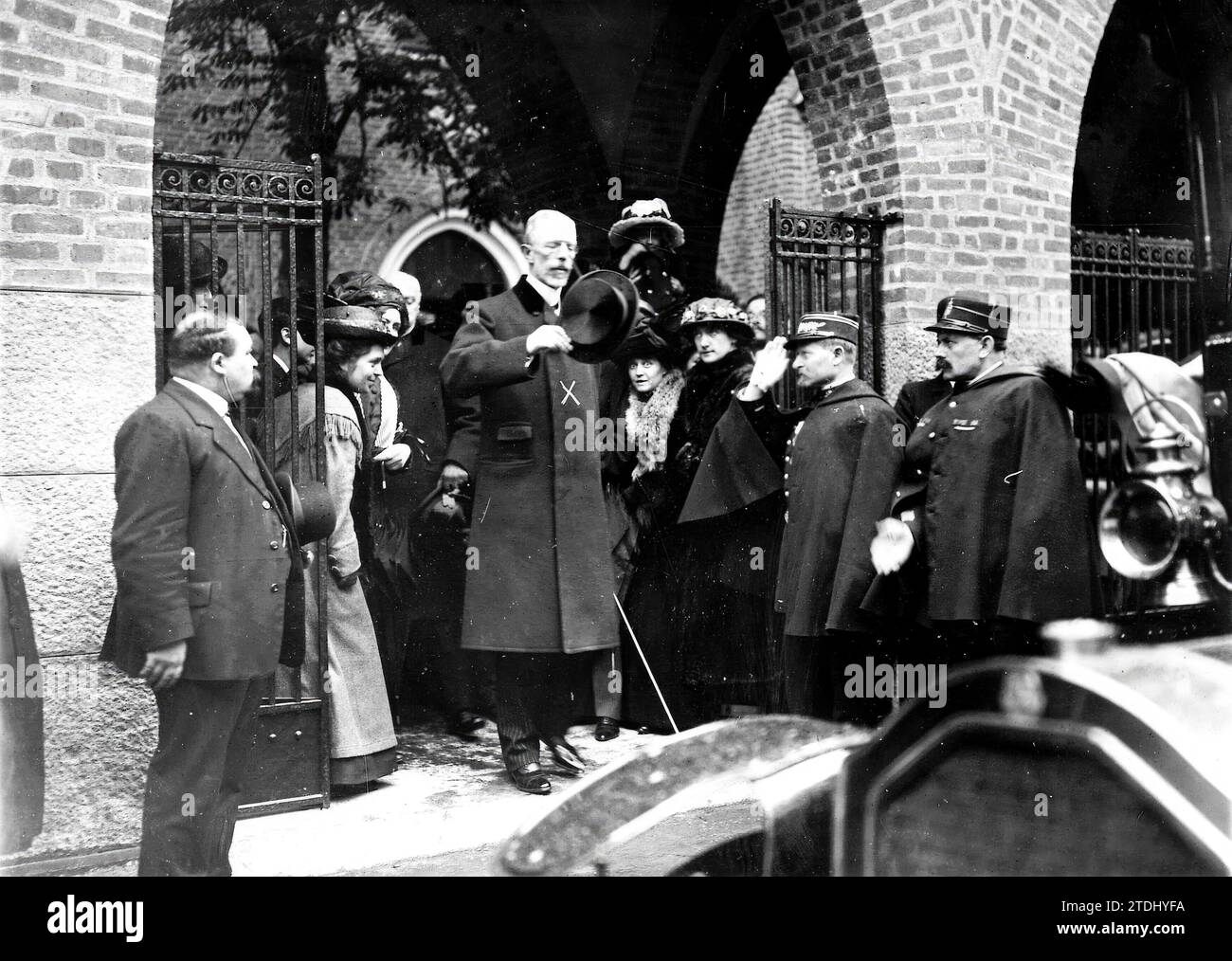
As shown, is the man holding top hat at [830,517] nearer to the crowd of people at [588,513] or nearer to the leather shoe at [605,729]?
the crowd of people at [588,513]

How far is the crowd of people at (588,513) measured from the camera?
14.2 ft

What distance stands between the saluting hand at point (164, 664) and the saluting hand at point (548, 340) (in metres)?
1.64

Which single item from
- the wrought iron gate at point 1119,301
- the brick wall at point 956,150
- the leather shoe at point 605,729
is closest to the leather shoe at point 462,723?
the leather shoe at point 605,729

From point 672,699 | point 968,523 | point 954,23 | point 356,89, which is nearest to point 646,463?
point 672,699

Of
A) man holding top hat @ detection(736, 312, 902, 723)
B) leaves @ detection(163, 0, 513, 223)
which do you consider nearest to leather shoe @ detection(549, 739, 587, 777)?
man holding top hat @ detection(736, 312, 902, 723)

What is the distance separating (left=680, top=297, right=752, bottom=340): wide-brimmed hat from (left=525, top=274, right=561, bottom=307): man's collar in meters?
0.88

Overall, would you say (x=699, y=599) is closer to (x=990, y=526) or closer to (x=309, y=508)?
(x=990, y=526)

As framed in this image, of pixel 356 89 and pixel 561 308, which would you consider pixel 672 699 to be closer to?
pixel 561 308

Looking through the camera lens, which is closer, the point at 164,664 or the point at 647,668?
the point at 164,664

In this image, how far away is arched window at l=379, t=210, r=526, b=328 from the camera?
11.8 meters

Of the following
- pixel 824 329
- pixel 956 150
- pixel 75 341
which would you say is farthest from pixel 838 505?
pixel 75 341

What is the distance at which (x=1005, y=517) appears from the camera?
439cm

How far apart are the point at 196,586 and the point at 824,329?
2651 mm
